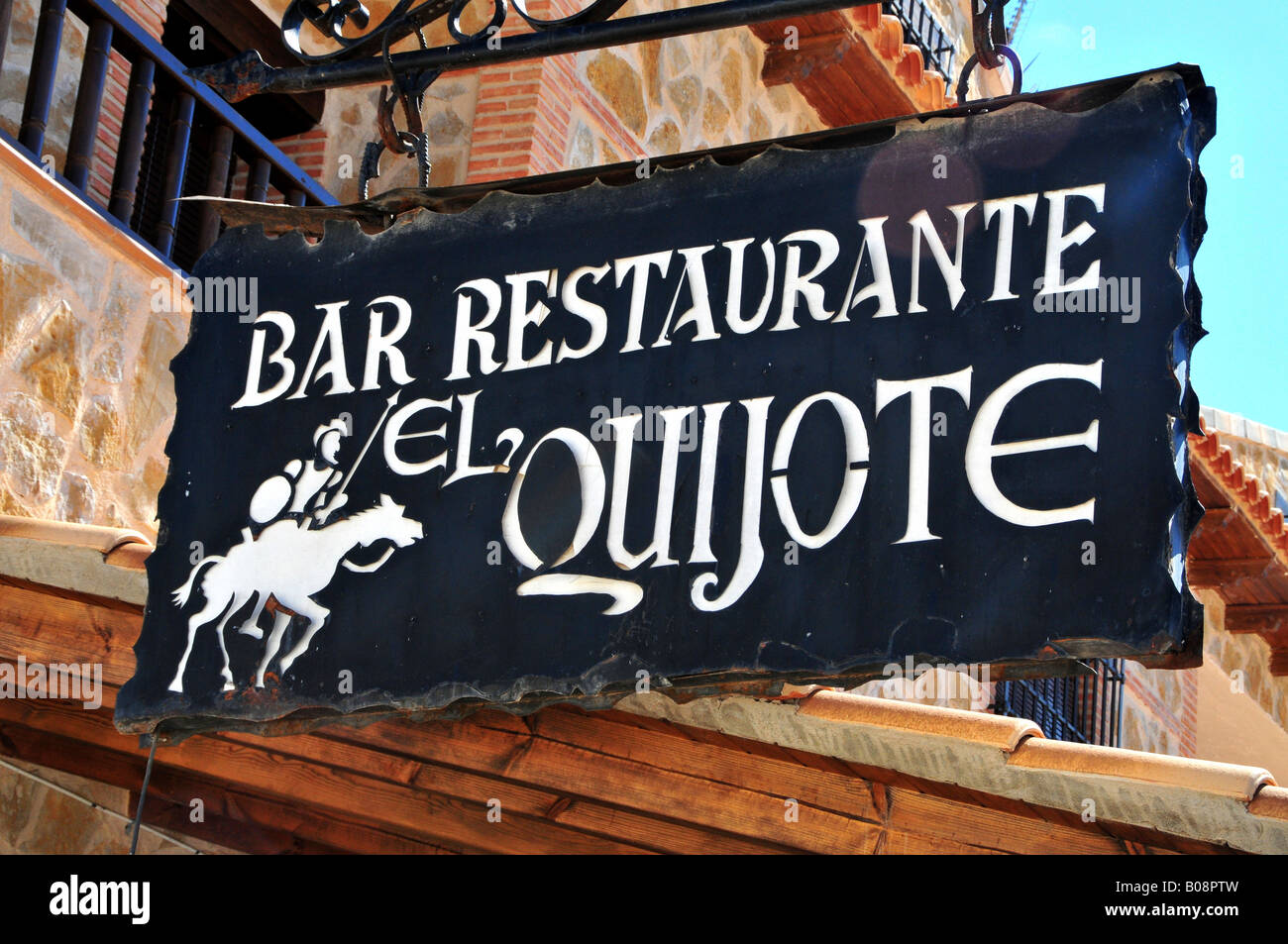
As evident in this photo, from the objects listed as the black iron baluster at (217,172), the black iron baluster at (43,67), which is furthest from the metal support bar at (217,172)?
the black iron baluster at (43,67)

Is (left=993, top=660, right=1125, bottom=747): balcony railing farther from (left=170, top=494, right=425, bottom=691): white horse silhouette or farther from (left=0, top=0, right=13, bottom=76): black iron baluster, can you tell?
(left=170, top=494, right=425, bottom=691): white horse silhouette

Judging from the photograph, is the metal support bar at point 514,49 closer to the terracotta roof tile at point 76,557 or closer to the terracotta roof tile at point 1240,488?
the terracotta roof tile at point 76,557

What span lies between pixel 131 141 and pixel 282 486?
3.25 metres

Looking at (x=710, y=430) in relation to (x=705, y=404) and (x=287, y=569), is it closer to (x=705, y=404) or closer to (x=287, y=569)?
(x=705, y=404)

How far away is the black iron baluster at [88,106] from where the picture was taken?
20.4 ft

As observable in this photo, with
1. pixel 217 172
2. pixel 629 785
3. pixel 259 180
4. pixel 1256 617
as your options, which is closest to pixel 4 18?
pixel 217 172

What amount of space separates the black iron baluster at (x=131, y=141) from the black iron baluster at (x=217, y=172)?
31cm

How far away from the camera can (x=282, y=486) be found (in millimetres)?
3830

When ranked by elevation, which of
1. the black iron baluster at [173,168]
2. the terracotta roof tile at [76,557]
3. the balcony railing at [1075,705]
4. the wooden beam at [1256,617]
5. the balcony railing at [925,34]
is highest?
the balcony railing at [925,34]

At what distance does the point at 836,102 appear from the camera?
32.8 feet

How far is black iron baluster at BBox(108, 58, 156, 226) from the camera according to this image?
6.50 m
